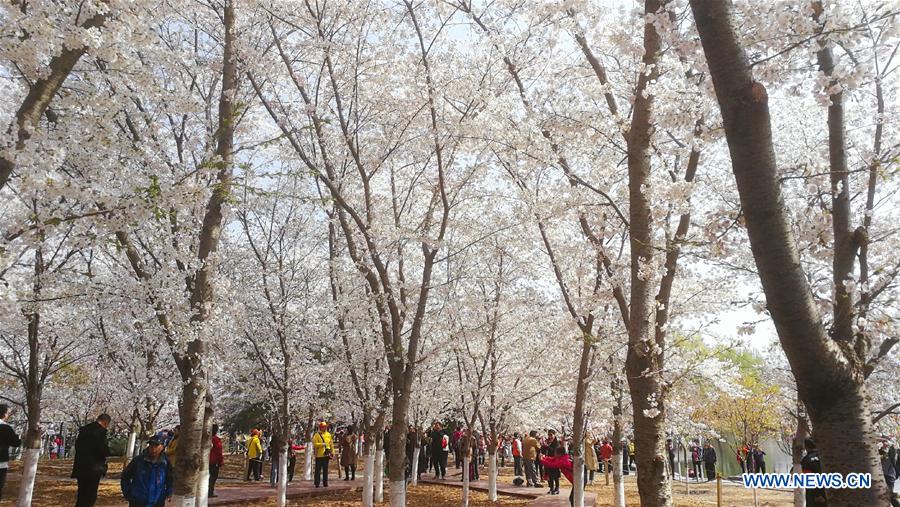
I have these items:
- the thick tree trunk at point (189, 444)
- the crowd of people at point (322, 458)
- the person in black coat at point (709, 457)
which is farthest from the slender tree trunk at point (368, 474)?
the person in black coat at point (709, 457)

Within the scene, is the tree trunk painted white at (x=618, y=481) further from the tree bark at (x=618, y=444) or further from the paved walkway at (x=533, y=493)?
the paved walkway at (x=533, y=493)

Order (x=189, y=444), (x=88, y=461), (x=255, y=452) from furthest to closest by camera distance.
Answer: (x=255, y=452), (x=88, y=461), (x=189, y=444)

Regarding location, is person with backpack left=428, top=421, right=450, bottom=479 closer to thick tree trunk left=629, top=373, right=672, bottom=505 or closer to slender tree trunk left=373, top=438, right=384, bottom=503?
slender tree trunk left=373, top=438, right=384, bottom=503

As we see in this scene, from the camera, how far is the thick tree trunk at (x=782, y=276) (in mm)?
2363

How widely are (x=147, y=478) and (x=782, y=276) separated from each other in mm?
8225

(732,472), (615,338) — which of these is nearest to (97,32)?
(615,338)

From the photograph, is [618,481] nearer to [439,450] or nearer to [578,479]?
[578,479]

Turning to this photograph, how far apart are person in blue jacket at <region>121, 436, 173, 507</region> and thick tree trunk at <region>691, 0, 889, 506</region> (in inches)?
307

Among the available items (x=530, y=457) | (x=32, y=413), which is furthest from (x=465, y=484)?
(x=32, y=413)

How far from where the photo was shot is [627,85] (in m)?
7.69

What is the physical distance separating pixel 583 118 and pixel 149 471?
24.3 ft

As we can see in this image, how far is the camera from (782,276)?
2.36 m

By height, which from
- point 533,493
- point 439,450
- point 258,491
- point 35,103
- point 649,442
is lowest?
point 533,493

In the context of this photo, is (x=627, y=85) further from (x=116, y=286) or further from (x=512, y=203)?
(x=116, y=286)
